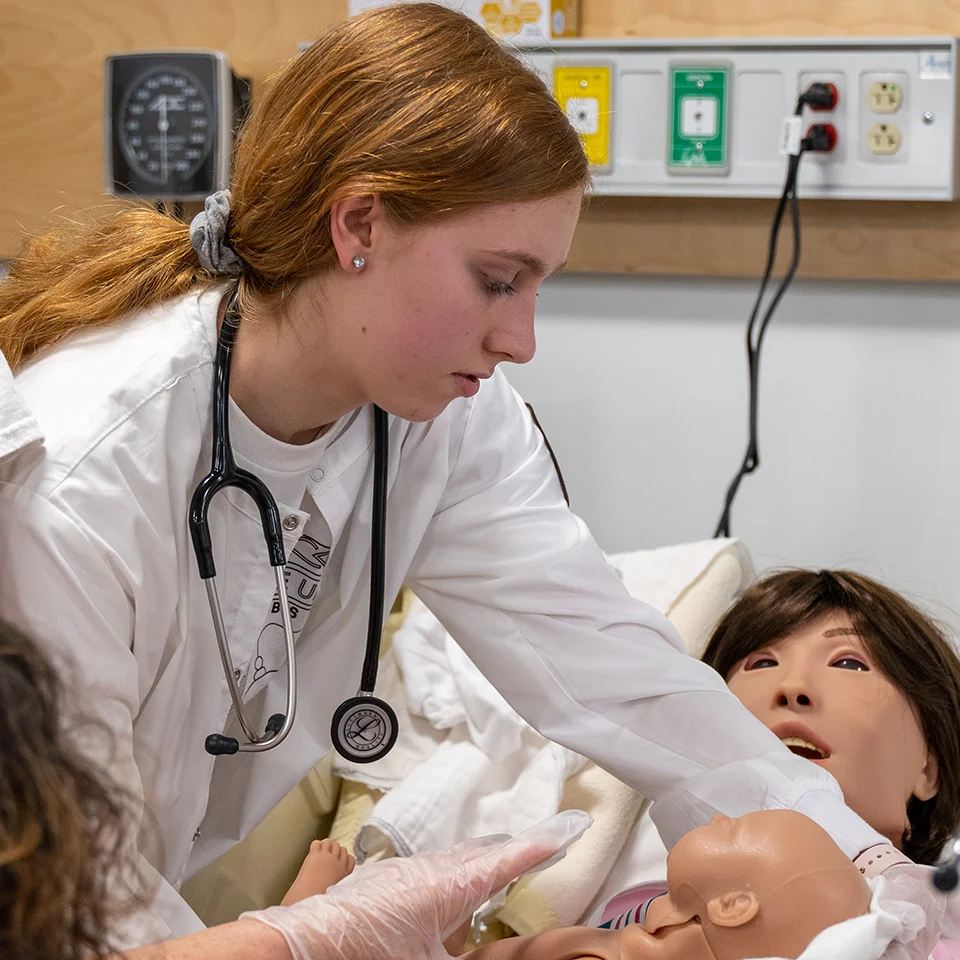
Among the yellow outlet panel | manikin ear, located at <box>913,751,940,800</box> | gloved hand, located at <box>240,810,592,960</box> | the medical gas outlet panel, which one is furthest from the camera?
the yellow outlet panel

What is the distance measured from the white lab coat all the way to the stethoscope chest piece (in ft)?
0.41

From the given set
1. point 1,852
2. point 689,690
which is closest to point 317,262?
point 689,690

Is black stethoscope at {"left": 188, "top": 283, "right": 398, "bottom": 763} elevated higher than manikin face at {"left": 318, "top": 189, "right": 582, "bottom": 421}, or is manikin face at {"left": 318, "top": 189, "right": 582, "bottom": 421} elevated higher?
manikin face at {"left": 318, "top": 189, "right": 582, "bottom": 421}

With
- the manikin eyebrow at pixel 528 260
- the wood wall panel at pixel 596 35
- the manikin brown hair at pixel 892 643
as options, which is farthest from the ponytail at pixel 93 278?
the manikin brown hair at pixel 892 643

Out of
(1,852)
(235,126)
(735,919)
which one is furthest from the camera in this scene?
(235,126)

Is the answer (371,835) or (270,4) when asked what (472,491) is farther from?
(270,4)

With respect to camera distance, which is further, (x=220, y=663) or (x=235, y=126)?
(x=235, y=126)

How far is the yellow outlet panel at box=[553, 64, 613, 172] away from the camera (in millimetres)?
2152

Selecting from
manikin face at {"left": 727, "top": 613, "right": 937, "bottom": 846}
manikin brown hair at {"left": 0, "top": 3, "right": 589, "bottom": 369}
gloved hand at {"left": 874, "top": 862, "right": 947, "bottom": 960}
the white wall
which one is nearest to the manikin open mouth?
manikin face at {"left": 727, "top": 613, "right": 937, "bottom": 846}

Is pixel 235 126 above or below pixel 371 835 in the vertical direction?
above

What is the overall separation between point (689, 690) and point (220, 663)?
509mm

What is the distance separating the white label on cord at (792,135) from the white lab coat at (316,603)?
31.0 inches

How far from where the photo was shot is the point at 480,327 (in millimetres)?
1283

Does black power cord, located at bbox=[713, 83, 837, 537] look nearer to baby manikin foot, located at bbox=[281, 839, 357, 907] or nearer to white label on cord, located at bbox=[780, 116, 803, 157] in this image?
white label on cord, located at bbox=[780, 116, 803, 157]
